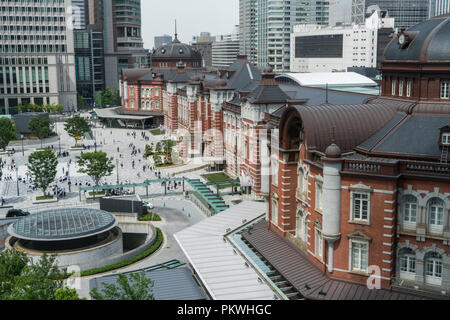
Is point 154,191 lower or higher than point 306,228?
lower

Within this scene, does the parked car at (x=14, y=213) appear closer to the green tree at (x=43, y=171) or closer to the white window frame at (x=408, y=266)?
the green tree at (x=43, y=171)

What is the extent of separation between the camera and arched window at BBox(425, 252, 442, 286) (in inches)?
1286

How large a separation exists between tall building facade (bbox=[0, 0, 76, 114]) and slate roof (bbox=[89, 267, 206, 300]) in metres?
126

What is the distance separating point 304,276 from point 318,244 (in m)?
2.52

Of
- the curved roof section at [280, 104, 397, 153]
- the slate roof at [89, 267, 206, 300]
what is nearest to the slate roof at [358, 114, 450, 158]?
the curved roof section at [280, 104, 397, 153]

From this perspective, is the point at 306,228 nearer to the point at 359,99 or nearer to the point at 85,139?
the point at 359,99

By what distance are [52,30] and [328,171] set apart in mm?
139860

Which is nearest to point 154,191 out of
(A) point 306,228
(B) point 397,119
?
(A) point 306,228

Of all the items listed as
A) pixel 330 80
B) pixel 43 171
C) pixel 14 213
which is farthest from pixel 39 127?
pixel 330 80

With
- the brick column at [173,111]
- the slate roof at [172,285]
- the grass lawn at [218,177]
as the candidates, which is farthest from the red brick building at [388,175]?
the brick column at [173,111]

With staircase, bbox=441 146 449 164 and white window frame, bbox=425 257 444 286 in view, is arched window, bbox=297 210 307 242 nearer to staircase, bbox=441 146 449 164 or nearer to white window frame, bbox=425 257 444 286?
white window frame, bbox=425 257 444 286

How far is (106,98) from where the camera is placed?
16888 centimetres

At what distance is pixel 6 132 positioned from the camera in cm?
10188
